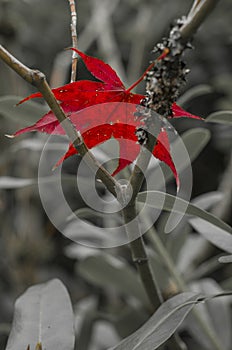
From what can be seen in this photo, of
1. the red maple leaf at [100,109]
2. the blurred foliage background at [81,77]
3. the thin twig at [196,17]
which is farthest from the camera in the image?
the blurred foliage background at [81,77]

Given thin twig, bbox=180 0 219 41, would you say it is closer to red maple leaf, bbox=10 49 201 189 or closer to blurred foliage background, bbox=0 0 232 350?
red maple leaf, bbox=10 49 201 189

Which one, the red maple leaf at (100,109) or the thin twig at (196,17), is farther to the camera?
the red maple leaf at (100,109)

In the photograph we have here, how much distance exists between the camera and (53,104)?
349 millimetres

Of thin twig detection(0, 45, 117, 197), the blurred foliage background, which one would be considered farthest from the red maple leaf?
the blurred foliage background

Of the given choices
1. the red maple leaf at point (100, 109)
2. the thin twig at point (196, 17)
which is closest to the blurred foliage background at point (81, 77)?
the red maple leaf at point (100, 109)

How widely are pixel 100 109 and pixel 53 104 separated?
0.22ft

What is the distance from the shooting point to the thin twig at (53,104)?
336 millimetres

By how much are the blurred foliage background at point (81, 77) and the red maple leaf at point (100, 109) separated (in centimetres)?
53

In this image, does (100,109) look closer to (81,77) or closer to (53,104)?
(53,104)

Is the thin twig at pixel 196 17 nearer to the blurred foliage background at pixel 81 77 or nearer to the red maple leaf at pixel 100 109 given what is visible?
the red maple leaf at pixel 100 109

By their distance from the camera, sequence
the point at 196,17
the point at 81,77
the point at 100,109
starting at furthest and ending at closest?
the point at 81,77, the point at 100,109, the point at 196,17

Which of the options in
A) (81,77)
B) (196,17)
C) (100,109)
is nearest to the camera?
(196,17)

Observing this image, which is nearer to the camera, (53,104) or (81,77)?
(53,104)

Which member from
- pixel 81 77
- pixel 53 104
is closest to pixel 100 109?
pixel 53 104
